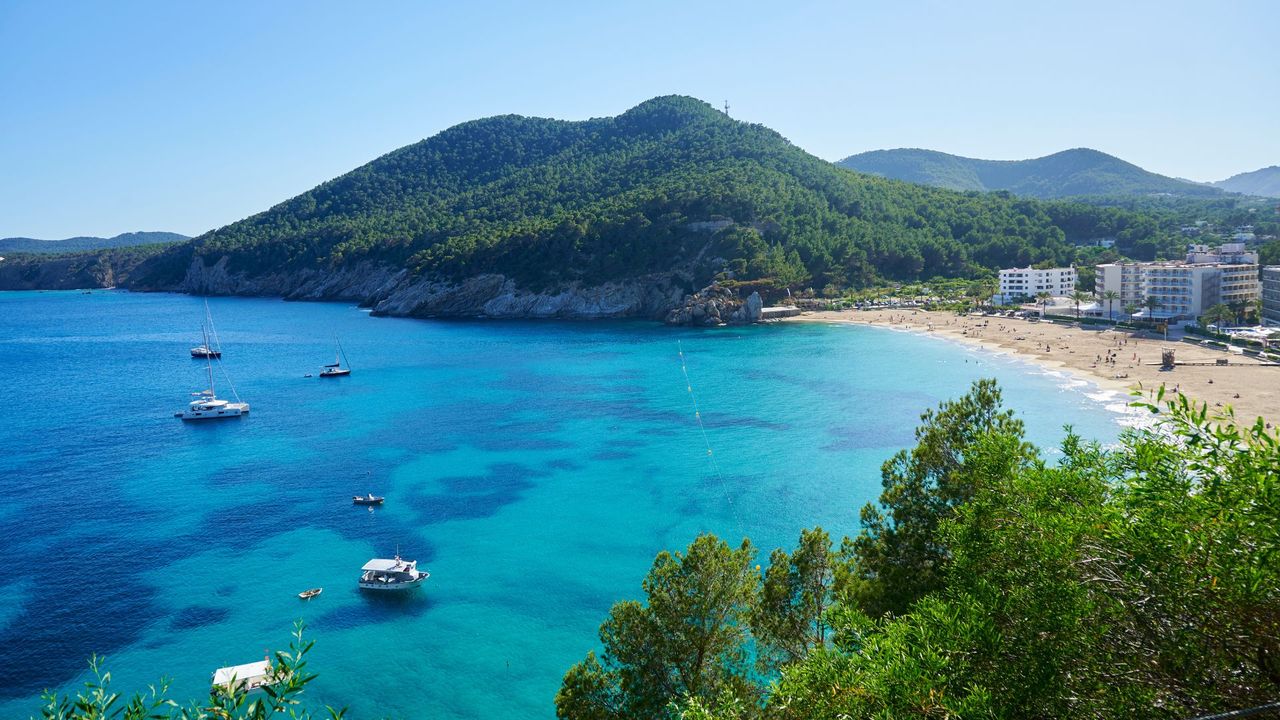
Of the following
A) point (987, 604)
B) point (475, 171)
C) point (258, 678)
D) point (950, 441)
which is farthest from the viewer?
point (475, 171)

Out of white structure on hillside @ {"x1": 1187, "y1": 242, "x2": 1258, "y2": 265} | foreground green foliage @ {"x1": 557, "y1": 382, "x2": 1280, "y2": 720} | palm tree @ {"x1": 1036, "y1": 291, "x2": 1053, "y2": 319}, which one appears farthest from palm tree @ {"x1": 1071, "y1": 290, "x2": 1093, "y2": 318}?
foreground green foliage @ {"x1": 557, "y1": 382, "x2": 1280, "y2": 720}

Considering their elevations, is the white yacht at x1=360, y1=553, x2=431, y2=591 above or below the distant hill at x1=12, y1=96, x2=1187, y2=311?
below

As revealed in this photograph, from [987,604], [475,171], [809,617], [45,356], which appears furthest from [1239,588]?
[475,171]

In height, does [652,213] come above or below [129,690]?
above

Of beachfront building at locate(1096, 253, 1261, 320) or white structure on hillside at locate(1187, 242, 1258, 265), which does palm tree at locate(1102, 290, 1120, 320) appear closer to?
beachfront building at locate(1096, 253, 1261, 320)

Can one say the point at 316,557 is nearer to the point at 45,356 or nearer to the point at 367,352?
the point at 367,352

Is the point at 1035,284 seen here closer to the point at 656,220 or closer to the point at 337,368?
Answer: the point at 656,220

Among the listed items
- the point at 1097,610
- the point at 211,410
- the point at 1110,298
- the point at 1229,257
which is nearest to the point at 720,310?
the point at 1110,298
